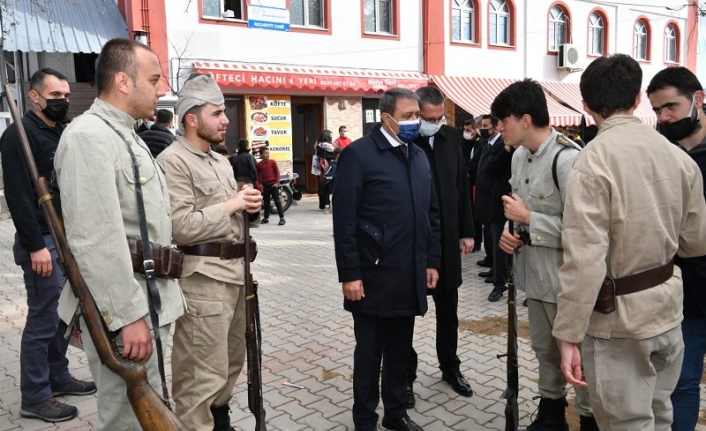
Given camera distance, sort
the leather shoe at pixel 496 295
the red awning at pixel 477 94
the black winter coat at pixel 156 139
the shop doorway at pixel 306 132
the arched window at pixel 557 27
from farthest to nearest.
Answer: the arched window at pixel 557 27 → the red awning at pixel 477 94 → the shop doorway at pixel 306 132 → the leather shoe at pixel 496 295 → the black winter coat at pixel 156 139

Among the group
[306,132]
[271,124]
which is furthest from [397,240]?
[306,132]

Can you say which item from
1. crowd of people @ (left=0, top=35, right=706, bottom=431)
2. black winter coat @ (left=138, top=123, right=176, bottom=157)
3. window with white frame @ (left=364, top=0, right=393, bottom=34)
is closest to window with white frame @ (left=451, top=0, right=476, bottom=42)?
window with white frame @ (left=364, top=0, right=393, bottom=34)

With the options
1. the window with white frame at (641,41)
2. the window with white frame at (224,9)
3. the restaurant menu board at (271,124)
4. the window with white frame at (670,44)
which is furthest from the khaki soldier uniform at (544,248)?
the window with white frame at (670,44)

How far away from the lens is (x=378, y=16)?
54.8 feet

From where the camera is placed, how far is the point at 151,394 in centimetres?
222

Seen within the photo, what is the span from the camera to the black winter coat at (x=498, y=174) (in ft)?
17.3

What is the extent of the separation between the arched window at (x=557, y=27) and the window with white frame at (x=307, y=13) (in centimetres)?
912

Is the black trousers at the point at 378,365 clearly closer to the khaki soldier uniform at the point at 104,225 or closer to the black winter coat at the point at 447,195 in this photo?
the black winter coat at the point at 447,195

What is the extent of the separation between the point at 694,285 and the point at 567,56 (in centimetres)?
1910

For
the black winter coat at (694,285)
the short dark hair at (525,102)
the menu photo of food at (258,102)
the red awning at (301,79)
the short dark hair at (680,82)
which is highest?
the red awning at (301,79)

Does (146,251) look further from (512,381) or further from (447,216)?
(447,216)

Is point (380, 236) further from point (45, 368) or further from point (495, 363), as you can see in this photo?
point (45, 368)

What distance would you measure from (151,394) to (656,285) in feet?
6.70

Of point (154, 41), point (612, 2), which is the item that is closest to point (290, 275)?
point (154, 41)
